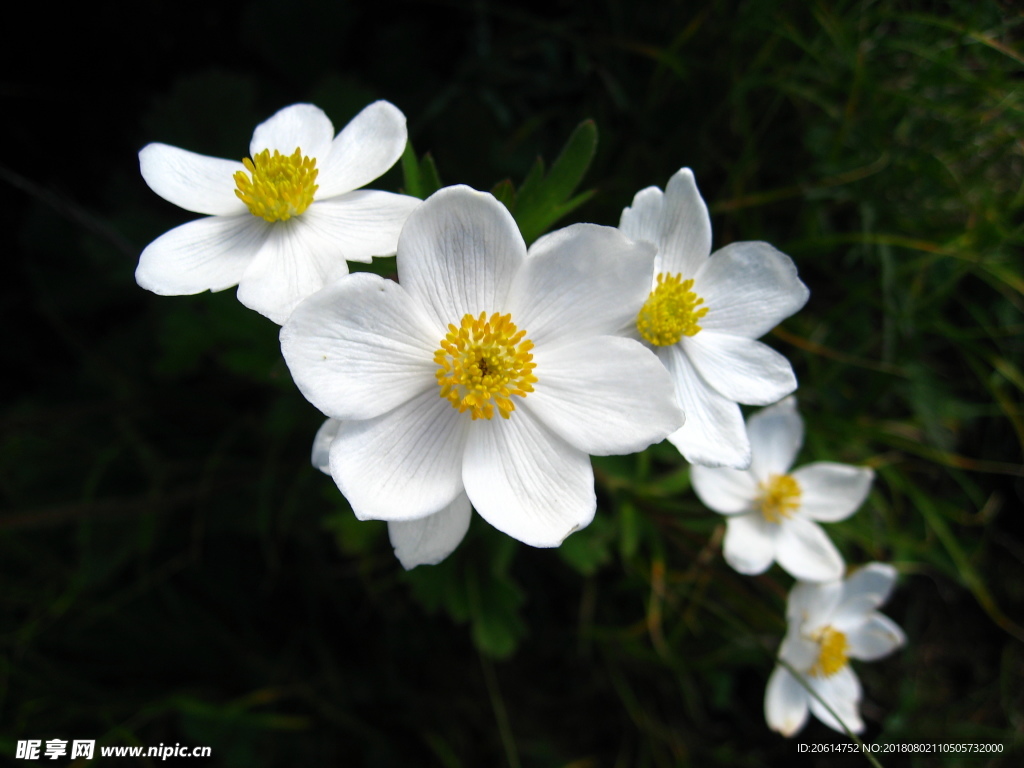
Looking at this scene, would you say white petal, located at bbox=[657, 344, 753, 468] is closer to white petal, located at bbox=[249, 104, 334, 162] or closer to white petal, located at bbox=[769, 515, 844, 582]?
white petal, located at bbox=[769, 515, 844, 582]

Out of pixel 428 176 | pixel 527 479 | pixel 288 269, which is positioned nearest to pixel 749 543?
pixel 527 479

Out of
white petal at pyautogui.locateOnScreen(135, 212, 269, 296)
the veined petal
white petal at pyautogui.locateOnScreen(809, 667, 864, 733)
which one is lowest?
white petal at pyautogui.locateOnScreen(809, 667, 864, 733)

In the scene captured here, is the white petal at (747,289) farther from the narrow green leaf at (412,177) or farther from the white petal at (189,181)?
the white petal at (189,181)

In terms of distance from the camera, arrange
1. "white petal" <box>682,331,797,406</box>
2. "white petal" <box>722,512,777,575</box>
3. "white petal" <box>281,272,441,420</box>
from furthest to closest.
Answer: "white petal" <box>722,512,777,575</box> → "white petal" <box>682,331,797,406</box> → "white petal" <box>281,272,441,420</box>

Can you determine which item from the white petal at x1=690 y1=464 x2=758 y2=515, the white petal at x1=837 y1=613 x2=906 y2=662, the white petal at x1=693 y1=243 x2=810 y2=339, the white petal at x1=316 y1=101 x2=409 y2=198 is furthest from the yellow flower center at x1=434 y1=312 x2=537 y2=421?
the white petal at x1=837 y1=613 x2=906 y2=662

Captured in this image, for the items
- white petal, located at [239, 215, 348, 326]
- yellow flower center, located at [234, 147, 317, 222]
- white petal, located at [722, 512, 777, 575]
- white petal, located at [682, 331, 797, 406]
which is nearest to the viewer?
white petal, located at [239, 215, 348, 326]

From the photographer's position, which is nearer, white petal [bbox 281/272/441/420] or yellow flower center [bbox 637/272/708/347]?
white petal [bbox 281/272/441/420]

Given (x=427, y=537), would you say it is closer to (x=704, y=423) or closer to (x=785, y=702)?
(x=704, y=423)
